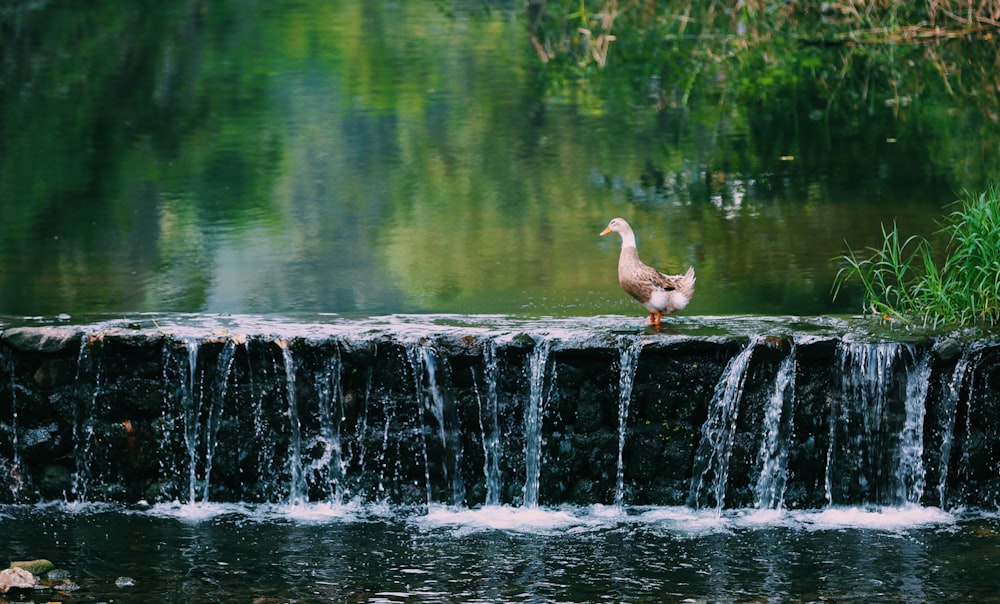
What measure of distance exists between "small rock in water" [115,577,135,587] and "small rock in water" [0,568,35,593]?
0.38 meters

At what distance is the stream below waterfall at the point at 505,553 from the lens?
7160mm

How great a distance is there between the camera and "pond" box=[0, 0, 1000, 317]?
11320 mm

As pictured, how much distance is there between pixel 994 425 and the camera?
8.63 m

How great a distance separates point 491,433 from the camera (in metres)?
8.95

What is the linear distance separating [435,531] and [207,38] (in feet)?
57.6

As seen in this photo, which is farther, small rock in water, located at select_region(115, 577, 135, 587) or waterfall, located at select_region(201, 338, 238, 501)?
waterfall, located at select_region(201, 338, 238, 501)

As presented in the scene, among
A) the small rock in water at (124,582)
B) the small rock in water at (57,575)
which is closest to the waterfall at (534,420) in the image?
the small rock in water at (124,582)

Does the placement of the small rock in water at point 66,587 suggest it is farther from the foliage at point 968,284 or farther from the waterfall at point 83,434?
the foliage at point 968,284

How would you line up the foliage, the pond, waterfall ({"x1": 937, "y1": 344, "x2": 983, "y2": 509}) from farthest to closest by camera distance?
the pond
the foliage
waterfall ({"x1": 937, "y1": 344, "x2": 983, "y2": 509})

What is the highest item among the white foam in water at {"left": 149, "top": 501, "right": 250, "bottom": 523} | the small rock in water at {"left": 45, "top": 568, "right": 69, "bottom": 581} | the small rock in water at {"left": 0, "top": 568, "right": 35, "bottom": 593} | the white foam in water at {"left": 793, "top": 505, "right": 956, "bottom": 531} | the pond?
the pond

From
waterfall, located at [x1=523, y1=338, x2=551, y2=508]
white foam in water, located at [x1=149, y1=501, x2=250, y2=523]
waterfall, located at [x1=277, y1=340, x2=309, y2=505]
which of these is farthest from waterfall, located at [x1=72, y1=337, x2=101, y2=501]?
waterfall, located at [x1=523, y1=338, x2=551, y2=508]

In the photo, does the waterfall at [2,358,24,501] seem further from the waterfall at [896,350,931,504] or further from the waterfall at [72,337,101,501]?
the waterfall at [896,350,931,504]

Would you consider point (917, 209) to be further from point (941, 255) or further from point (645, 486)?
point (645, 486)

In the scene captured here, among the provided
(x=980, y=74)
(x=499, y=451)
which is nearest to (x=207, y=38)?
(x=980, y=74)
